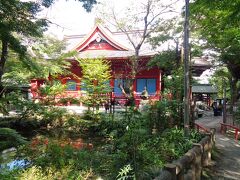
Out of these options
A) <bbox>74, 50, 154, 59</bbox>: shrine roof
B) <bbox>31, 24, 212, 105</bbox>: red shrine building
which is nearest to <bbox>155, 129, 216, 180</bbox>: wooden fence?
<bbox>31, 24, 212, 105</bbox>: red shrine building

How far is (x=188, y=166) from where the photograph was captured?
6.03 m

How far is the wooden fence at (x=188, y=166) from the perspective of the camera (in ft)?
15.3

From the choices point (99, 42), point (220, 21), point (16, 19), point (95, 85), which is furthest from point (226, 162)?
point (99, 42)

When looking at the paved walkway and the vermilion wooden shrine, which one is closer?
the paved walkway

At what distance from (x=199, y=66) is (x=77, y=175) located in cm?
1719

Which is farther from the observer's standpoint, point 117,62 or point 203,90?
point 203,90

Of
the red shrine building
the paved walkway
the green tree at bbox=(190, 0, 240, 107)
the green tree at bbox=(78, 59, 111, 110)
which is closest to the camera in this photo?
the green tree at bbox=(190, 0, 240, 107)

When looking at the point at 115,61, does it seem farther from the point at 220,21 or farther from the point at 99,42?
the point at 220,21

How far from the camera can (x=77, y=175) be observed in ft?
20.0

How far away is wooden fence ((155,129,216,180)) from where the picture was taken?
4648mm

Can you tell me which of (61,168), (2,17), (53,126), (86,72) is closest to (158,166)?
(61,168)

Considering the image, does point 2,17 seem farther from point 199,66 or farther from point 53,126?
point 199,66

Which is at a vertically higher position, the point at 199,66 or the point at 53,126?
the point at 199,66

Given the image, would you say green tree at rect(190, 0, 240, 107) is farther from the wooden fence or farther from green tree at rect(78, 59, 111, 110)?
green tree at rect(78, 59, 111, 110)
